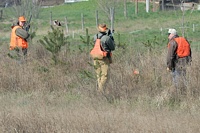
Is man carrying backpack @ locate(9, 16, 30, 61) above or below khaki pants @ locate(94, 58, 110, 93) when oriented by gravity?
above

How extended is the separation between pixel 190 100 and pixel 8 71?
4946 mm

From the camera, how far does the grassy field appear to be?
7.75 m

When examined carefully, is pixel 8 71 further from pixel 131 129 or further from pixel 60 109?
pixel 131 129

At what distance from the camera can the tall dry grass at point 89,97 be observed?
7746 mm

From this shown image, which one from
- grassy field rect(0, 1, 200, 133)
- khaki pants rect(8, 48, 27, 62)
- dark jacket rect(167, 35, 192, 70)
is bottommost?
grassy field rect(0, 1, 200, 133)

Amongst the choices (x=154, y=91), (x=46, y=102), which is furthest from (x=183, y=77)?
(x=46, y=102)

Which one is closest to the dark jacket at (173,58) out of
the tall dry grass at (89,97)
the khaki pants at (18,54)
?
the tall dry grass at (89,97)

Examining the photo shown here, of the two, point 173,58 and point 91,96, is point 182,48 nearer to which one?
point 173,58

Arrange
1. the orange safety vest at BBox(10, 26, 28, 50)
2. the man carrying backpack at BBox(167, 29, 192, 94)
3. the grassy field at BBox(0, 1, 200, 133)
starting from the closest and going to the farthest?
the grassy field at BBox(0, 1, 200, 133) → the man carrying backpack at BBox(167, 29, 192, 94) → the orange safety vest at BBox(10, 26, 28, 50)

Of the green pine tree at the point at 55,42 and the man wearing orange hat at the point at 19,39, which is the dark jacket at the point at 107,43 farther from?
the man wearing orange hat at the point at 19,39

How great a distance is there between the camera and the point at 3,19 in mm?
46031

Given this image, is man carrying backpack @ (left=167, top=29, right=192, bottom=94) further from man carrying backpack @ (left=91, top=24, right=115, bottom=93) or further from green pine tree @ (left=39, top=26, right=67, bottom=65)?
A: green pine tree @ (left=39, top=26, right=67, bottom=65)

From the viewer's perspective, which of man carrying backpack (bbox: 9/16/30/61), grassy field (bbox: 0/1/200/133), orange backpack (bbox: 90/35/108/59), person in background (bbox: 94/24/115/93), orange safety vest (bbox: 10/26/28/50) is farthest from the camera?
orange safety vest (bbox: 10/26/28/50)

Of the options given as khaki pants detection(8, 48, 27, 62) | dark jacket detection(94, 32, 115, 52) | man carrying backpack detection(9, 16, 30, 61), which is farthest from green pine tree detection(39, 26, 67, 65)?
dark jacket detection(94, 32, 115, 52)
